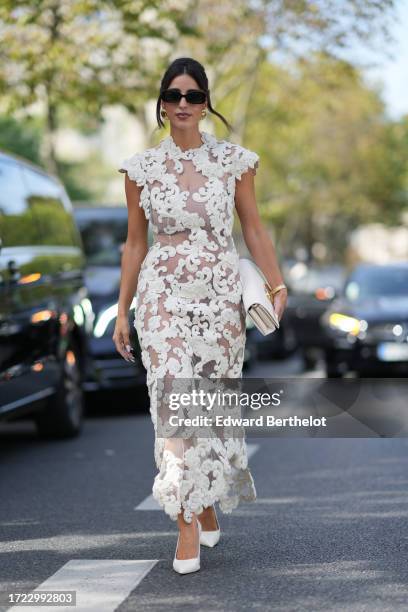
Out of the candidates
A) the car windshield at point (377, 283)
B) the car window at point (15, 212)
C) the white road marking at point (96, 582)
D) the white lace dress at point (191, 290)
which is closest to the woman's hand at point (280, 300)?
the white lace dress at point (191, 290)

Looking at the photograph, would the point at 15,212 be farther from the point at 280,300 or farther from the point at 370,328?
the point at 370,328

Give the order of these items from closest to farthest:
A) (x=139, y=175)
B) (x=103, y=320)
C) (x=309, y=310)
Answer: (x=139, y=175) → (x=103, y=320) → (x=309, y=310)

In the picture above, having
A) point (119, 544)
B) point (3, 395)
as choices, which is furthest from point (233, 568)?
point (3, 395)


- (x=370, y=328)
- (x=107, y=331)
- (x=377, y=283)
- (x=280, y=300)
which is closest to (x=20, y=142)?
(x=377, y=283)

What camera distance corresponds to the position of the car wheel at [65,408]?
1032 cm

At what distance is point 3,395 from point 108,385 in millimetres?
3943

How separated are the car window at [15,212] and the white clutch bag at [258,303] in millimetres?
3358

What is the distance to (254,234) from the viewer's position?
563 centimetres

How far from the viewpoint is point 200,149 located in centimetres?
559

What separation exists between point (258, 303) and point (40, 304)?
14.2ft

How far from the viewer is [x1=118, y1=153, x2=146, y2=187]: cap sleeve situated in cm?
554

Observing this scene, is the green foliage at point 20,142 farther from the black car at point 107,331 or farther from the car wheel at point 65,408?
the car wheel at point 65,408

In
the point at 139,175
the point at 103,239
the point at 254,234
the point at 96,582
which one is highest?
the point at 139,175

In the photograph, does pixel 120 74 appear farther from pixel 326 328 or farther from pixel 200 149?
pixel 200 149
